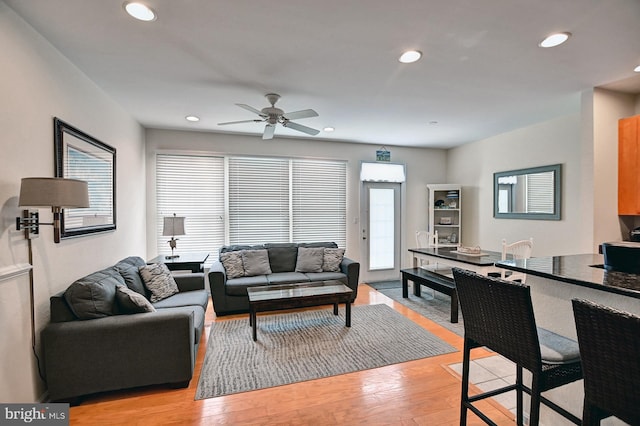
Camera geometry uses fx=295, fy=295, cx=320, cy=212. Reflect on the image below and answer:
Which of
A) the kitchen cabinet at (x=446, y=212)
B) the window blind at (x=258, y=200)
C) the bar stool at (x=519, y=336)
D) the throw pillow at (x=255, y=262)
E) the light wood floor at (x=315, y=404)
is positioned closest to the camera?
the bar stool at (x=519, y=336)

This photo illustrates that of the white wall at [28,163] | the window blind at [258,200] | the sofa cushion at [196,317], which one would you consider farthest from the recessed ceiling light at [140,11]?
the window blind at [258,200]

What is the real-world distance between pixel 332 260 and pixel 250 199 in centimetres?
176

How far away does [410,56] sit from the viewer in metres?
2.41

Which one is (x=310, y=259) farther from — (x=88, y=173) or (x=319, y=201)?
(x=88, y=173)

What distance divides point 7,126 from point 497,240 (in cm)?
598

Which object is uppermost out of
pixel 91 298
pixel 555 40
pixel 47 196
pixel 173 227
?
pixel 555 40

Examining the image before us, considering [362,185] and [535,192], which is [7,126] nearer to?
[362,185]

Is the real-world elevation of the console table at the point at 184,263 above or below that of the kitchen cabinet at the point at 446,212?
below

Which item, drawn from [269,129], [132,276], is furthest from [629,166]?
[132,276]

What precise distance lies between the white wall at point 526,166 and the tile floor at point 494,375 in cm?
155

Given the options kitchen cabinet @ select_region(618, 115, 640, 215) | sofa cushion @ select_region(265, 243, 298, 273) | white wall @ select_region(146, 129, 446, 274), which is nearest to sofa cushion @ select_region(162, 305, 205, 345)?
sofa cushion @ select_region(265, 243, 298, 273)

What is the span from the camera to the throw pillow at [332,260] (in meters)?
4.57

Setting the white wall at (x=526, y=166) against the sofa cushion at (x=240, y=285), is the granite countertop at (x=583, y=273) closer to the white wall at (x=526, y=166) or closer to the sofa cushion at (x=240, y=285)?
the white wall at (x=526, y=166)

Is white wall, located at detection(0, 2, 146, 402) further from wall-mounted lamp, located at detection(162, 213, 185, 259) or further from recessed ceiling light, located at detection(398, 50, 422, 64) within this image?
recessed ceiling light, located at detection(398, 50, 422, 64)
